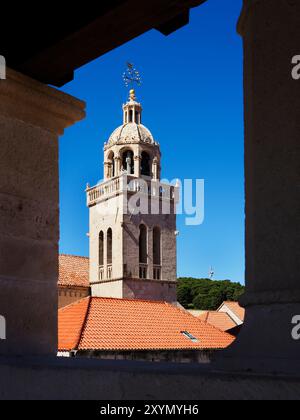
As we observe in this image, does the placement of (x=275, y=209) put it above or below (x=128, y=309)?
above

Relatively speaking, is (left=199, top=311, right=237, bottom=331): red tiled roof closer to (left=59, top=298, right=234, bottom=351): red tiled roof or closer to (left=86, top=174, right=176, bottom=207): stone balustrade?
(left=86, top=174, right=176, bottom=207): stone balustrade

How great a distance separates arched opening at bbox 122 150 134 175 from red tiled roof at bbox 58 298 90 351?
15445 millimetres

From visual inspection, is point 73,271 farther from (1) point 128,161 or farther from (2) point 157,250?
(1) point 128,161

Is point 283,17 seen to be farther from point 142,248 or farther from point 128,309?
point 142,248

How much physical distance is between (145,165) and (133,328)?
1735 centimetres

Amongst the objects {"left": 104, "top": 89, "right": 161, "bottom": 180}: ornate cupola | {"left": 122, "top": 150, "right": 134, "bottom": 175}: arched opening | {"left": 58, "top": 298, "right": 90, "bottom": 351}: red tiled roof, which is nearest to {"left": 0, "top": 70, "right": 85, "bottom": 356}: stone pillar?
{"left": 58, "top": 298, "right": 90, "bottom": 351}: red tiled roof

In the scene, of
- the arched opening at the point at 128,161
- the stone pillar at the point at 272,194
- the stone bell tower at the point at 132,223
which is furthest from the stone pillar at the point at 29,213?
the arched opening at the point at 128,161

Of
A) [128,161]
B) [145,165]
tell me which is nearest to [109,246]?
[128,161]

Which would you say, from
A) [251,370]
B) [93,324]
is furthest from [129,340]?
[251,370]

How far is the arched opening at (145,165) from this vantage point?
36688 millimetres

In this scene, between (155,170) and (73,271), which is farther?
(73,271)

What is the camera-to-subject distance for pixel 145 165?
36.8 m
